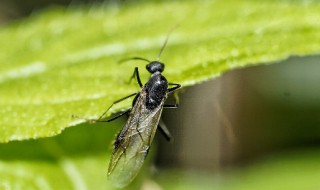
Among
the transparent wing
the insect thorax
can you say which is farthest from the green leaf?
the transparent wing

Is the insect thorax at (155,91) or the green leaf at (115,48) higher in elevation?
the green leaf at (115,48)

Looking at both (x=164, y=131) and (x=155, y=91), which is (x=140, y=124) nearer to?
(x=155, y=91)

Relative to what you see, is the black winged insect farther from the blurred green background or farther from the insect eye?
the blurred green background

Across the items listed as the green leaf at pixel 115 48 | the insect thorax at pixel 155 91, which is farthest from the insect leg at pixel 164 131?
the green leaf at pixel 115 48

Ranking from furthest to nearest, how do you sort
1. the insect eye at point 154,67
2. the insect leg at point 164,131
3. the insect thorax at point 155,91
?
the insect leg at point 164,131, the insect thorax at point 155,91, the insect eye at point 154,67

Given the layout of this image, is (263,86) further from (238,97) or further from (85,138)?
(85,138)

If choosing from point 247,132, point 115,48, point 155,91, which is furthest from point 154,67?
point 247,132

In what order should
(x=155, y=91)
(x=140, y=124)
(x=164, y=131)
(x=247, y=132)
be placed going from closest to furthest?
(x=140, y=124) → (x=155, y=91) → (x=164, y=131) → (x=247, y=132)

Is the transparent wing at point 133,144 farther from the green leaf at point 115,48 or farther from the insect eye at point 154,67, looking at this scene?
the green leaf at point 115,48
